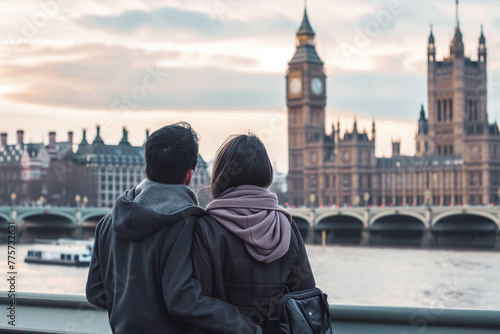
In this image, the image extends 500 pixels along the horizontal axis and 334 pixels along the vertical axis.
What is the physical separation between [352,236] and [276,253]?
32.2 metres

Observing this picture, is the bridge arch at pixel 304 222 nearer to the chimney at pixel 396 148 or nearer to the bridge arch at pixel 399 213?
the bridge arch at pixel 399 213

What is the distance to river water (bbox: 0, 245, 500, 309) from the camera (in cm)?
1490

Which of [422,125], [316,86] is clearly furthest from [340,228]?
[316,86]

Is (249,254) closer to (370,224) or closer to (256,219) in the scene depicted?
(256,219)

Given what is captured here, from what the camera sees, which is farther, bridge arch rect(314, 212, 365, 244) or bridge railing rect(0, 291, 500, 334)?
bridge arch rect(314, 212, 365, 244)

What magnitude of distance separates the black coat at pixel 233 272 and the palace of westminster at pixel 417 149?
120ft

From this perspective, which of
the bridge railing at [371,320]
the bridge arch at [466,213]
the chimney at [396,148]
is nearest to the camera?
the bridge railing at [371,320]

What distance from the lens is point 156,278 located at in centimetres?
151

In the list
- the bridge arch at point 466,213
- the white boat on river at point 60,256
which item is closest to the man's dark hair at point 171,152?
the white boat on river at point 60,256

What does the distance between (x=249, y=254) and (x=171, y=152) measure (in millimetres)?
261

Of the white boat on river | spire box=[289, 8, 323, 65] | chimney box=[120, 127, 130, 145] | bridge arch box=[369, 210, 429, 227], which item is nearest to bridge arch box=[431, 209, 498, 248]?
bridge arch box=[369, 210, 429, 227]

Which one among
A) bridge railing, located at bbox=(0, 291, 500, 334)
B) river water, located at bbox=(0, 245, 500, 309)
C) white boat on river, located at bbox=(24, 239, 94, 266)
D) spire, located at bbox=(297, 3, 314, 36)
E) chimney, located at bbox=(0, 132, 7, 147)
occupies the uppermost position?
spire, located at bbox=(297, 3, 314, 36)

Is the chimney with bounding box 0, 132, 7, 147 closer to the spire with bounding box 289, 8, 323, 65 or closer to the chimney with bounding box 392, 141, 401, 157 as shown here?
the spire with bounding box 289, 8, 323, 65

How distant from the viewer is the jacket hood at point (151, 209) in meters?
1.48
